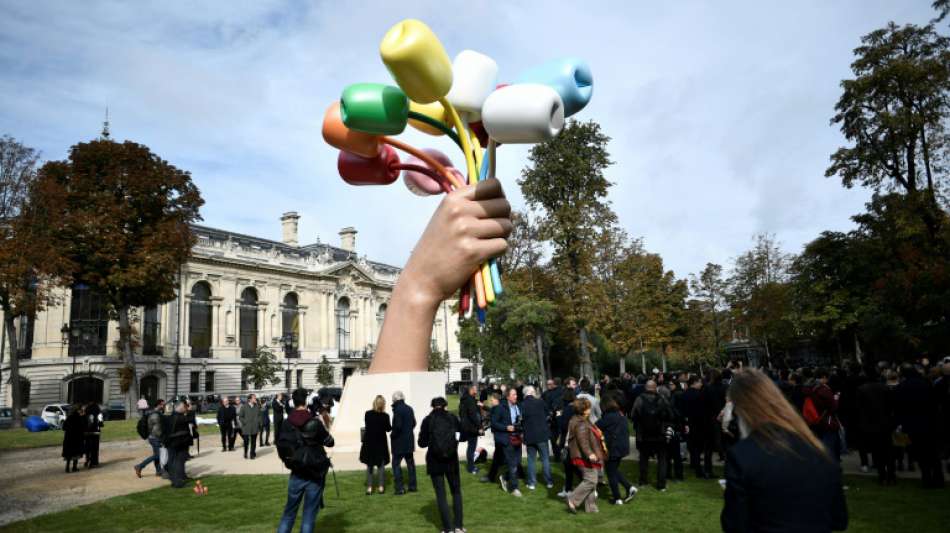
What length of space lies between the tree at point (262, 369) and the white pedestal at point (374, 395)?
110 ft

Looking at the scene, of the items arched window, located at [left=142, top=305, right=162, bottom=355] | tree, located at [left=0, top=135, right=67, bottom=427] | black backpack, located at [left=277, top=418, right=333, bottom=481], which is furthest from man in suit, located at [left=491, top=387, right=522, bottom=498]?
arched window, located at [left=142, top=305, right=162, bottom=355]

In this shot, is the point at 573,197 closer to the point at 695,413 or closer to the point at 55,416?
the point at 695,413

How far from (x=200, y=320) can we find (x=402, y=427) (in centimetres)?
4307

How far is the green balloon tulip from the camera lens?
1223cm

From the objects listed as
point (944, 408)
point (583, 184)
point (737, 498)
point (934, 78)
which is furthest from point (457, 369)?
point (737, 498)

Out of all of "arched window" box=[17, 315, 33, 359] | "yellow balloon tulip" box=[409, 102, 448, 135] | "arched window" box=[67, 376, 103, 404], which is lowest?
"arched window" box=[67, 376, 103, 404]

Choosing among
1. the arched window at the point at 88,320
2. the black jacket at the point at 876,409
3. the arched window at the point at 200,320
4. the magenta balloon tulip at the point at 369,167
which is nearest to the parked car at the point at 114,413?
the arched window at the point at 88,320

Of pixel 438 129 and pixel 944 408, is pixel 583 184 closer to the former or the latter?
pixel 438 129

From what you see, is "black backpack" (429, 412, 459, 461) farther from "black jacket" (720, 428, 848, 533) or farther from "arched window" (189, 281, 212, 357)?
"arched window" (189, 281, 212, 357)

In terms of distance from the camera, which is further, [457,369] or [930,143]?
[457,369]

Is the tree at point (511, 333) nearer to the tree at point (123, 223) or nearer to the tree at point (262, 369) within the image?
the tree at point (123, 223)

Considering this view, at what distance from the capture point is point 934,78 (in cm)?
2323

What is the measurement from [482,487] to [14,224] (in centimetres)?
2518

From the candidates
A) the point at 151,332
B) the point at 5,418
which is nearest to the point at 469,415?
the point at 5,418
